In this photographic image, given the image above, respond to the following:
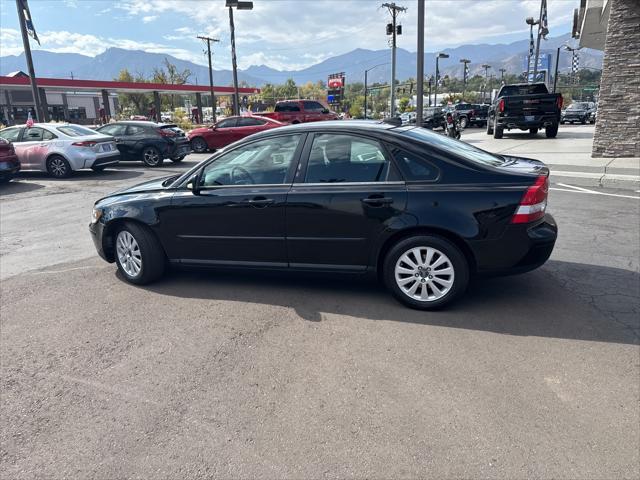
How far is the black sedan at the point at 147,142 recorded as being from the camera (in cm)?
1585

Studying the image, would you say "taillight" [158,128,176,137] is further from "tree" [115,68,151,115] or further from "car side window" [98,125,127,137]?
"tree" [115,68,151,115]

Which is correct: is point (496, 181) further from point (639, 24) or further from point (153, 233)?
point (639, 24)

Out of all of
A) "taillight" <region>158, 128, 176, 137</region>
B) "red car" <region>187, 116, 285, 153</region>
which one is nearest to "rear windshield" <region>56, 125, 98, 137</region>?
"taillight" <region>158, 128, 176, 137</region>

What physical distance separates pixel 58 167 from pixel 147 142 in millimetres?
2954

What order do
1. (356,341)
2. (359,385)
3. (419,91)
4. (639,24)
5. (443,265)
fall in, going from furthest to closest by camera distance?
(419,91)
(639,24)
(443,265)
(356,341)
(359,385)

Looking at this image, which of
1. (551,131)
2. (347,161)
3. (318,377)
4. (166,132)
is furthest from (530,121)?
(318,377)

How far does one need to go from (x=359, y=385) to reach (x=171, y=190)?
9.47 ft

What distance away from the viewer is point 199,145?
67.2ft

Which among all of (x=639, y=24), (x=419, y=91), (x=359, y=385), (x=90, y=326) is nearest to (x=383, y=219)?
(x=359, y=385)

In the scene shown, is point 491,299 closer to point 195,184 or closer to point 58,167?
point 195,184

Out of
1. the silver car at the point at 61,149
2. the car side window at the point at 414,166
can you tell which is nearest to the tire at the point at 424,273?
the car side window at the point at 414,166

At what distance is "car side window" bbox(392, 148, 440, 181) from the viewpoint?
4156 millimetres

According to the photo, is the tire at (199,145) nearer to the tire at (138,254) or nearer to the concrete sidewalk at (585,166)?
the concrete sidewalk at (585,166)

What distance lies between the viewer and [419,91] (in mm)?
15984
